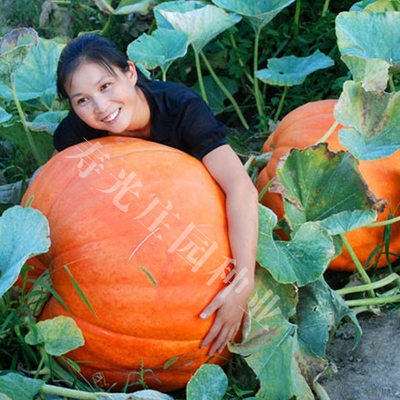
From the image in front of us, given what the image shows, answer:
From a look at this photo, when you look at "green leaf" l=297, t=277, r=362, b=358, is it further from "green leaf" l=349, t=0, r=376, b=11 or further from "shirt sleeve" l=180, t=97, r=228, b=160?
"green leaf" l=349, t=0, r=376, b=11

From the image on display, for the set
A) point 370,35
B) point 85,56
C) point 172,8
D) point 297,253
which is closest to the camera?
point 297,253

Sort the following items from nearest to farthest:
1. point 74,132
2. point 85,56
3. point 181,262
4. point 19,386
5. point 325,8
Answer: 1. point 19,386
2. point 181,262
3. point 85,56
4. point 74,132
5. point 325,8

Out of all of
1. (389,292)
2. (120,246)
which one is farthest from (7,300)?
(389,292)

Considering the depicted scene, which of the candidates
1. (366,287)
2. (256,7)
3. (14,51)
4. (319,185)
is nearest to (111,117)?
(14,51)

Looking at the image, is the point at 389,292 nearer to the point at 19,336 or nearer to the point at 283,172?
the point at 283,172

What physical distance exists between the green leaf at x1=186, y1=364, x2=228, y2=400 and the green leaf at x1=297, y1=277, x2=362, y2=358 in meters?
0.27

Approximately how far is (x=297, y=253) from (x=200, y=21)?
3.38 feet

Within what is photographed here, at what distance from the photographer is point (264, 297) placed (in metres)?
1.68

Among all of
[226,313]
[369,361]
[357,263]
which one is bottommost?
[369,361]

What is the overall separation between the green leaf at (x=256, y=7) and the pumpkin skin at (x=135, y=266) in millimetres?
982

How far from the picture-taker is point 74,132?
6.57ft

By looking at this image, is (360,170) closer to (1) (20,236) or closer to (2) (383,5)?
(2) (383,5)

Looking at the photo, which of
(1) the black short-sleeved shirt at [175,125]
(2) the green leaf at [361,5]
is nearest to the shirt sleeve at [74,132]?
(1) the black short-sleeved shirt at [175,125]

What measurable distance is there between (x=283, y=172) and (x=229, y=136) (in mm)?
962
